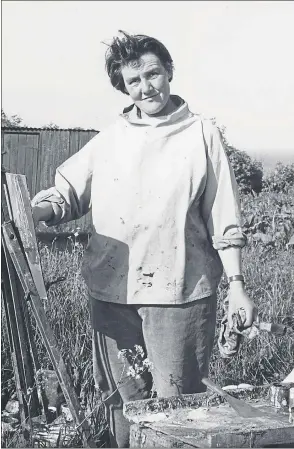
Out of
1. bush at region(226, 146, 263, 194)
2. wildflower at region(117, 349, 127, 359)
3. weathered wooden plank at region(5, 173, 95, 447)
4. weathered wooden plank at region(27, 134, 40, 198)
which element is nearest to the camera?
weathered wooden plank at region(5, 173, 95, 447)

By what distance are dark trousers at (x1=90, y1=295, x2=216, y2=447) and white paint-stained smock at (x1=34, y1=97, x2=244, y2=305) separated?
0.19ft

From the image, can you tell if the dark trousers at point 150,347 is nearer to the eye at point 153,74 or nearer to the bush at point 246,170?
the eye at point 153,74

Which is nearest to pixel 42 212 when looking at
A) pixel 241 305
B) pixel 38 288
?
pixel 38 288

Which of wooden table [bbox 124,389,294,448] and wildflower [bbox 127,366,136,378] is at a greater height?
wildflower [bbox 127,366,136,378]

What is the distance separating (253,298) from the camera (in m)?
4.19

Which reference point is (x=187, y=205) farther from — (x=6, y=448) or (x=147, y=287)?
(x=6, y=448)

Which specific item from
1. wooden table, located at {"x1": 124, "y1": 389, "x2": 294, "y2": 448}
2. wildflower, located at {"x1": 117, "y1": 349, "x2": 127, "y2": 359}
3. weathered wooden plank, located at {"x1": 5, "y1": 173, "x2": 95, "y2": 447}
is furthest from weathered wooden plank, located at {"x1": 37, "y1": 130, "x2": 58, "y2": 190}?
wooden table, located at {"x1": 124, "y1": 389, "x2": 294, "y2": 448}

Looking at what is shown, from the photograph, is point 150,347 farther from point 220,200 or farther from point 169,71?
point 169,71

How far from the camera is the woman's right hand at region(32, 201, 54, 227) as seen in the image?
110 inches

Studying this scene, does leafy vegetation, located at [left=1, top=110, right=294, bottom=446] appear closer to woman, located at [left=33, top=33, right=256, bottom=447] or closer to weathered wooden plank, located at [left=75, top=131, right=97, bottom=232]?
weathered wooden plank, located at [left=75, top=131, right=97, bottom=232]

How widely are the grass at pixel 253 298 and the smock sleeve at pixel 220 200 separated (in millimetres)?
1137

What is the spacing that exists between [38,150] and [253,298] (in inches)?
56.8

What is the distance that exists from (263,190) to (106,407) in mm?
1910

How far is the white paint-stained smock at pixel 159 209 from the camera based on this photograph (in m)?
2.84
